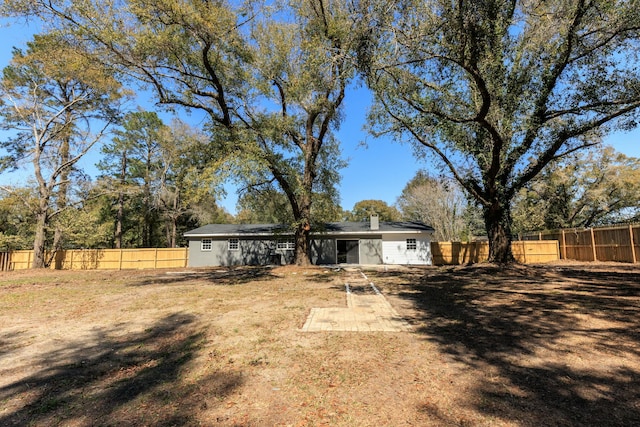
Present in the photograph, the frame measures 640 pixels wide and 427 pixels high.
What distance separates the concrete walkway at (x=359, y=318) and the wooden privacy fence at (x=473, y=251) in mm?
14081

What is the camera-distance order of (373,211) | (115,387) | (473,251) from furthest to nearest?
(373,211) → (473,251) → (115,387)

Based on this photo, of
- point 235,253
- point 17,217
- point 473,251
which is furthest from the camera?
point 17,217

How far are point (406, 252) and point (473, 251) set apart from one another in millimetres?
4280

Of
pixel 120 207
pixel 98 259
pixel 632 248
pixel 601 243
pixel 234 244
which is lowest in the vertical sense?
pixel 98 259

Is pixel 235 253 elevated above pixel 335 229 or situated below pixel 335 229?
below

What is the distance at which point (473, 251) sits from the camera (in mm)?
20281

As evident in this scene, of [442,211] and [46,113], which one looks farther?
[442,211]

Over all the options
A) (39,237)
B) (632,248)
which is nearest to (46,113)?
(39,237)

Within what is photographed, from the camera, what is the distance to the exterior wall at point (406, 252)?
20.7 m

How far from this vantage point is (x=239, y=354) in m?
4.07

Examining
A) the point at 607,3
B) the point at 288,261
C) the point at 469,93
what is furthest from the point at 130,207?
the point at 607,3

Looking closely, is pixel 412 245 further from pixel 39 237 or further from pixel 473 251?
pixel 39 237

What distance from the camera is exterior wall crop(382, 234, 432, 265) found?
67.8ft

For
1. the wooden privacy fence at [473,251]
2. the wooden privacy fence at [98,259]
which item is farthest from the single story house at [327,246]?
the wooden privacy fence at [98,259]
